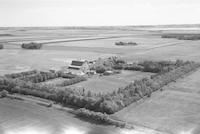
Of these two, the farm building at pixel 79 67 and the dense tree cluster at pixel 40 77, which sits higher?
the farm building at pixel 79 67

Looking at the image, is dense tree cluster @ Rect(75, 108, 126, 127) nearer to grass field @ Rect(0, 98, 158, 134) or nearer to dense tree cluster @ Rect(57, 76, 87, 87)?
grass field @ Rect(0, 98, 158, 134)

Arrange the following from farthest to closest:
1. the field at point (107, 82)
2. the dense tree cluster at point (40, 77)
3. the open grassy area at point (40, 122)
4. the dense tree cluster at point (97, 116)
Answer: the dense tree cluster at point (40, 77) < the field at point (107, 82) < the dense tree cluster at point (97, 116) < the open grassy area at point (40, 122)

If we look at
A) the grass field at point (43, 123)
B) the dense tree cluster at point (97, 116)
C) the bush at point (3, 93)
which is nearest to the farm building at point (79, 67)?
the bush at point (3, 93)

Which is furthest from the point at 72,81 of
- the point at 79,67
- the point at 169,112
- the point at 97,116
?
the point at 169,112

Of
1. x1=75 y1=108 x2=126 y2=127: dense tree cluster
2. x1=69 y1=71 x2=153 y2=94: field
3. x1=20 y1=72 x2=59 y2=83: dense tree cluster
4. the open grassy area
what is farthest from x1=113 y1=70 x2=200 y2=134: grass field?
x1=20 y1=72 x2=59 y2=83: dense tree cluster

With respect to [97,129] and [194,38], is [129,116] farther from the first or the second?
[194,38]

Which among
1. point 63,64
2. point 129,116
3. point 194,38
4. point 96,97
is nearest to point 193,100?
point 129,116

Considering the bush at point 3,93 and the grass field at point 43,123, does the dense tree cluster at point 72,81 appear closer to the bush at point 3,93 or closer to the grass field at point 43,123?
the bush at point 3,93

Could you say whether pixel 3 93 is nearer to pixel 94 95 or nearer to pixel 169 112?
pixel 94 95
